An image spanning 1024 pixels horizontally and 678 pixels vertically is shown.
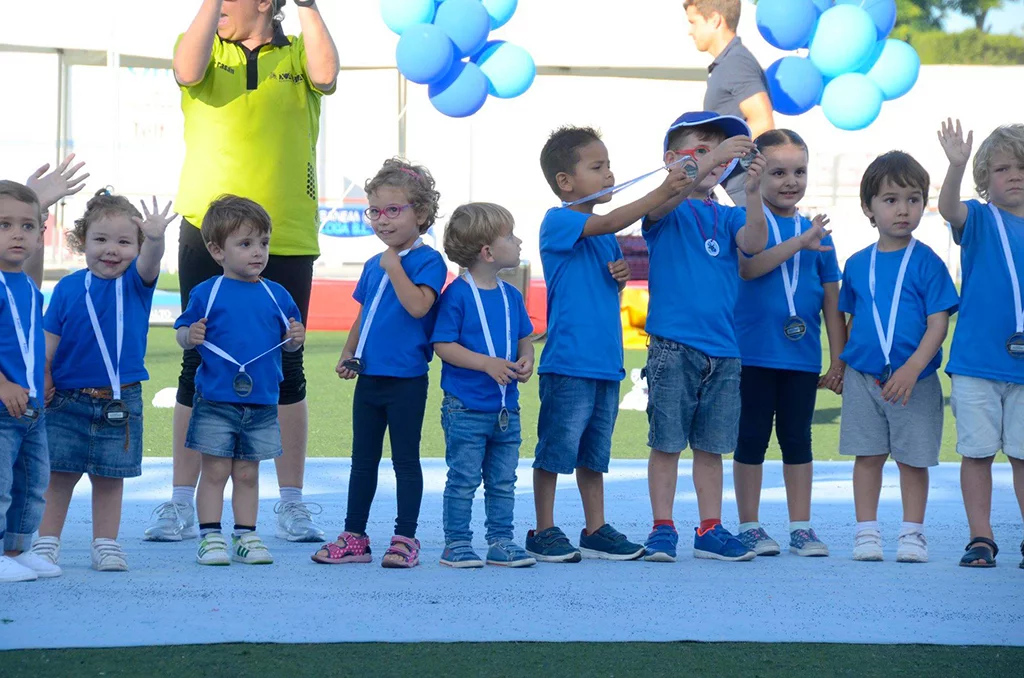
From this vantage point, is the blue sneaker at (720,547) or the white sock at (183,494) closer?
the blue sneaker at (720,547)

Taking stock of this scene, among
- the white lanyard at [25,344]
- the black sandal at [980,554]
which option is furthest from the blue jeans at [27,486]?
the black sandal at [980,554]

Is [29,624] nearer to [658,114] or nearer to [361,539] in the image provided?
[361,539]

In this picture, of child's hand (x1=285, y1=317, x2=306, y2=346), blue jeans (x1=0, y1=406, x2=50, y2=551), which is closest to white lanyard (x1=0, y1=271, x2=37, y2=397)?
blue jeans (x1=0, y1=406, x2=50, y2=551)

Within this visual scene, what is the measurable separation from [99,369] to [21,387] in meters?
0.28

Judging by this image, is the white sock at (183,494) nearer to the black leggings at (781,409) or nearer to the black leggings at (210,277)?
the black leggings at (210,277)

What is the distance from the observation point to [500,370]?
3719 millimetres

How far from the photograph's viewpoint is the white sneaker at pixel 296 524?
13.5 ft

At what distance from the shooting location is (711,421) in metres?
3.98

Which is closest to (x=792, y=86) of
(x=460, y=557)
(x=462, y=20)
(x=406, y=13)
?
(x=462, y=20)

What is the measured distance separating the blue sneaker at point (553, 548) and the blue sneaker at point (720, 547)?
1.22 feet

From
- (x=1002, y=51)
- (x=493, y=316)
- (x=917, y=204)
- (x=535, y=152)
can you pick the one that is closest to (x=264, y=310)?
(x=493, y=316)

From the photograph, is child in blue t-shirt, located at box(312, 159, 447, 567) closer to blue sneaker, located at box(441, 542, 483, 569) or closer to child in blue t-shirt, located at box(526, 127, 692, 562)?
blue sneaker, located at box(441, 542, 483, 569)

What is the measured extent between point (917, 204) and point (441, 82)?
6.52 m

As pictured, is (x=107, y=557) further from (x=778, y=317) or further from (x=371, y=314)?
(x=778, y=317)
